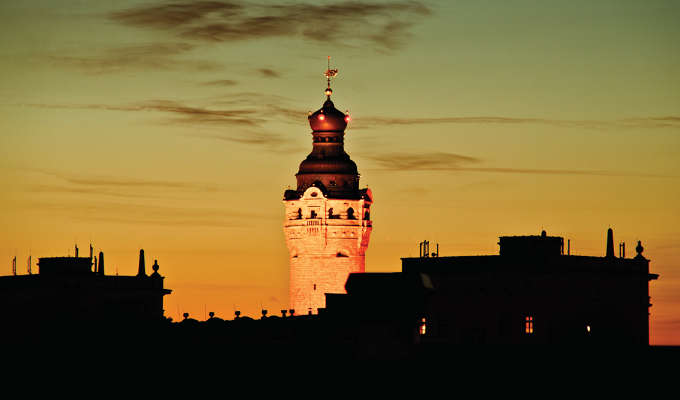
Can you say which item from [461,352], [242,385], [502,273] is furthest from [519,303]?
[242,385]

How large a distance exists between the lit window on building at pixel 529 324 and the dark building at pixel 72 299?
27019 mm

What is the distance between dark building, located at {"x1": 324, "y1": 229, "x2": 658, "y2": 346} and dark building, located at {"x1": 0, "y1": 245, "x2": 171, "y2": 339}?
20.4 m

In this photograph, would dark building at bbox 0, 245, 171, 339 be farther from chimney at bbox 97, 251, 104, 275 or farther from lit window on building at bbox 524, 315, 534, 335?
lit window on building at bbox 524, 315, 534, 335

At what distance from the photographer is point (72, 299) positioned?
150 meters

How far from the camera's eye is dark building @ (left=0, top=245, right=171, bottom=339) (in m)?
143

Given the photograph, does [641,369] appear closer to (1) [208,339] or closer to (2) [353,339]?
(2) [353,339]

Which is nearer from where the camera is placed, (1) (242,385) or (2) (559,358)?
(1) (242,385)

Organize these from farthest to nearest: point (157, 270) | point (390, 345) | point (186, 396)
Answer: point (157, 270) < point (390, 345) < point (186, 396)

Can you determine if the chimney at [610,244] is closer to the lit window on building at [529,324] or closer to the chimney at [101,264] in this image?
the lit window on building at [529,324]

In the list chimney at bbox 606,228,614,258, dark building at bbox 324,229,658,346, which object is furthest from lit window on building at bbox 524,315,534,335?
chimney at bbox 606,228,614,258

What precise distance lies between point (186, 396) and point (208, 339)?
26.7 meters

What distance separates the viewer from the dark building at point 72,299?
143125 millimetres

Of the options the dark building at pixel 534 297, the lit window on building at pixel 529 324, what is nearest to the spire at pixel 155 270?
the dark building at pixel 534 297

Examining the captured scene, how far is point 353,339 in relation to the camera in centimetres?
11725
